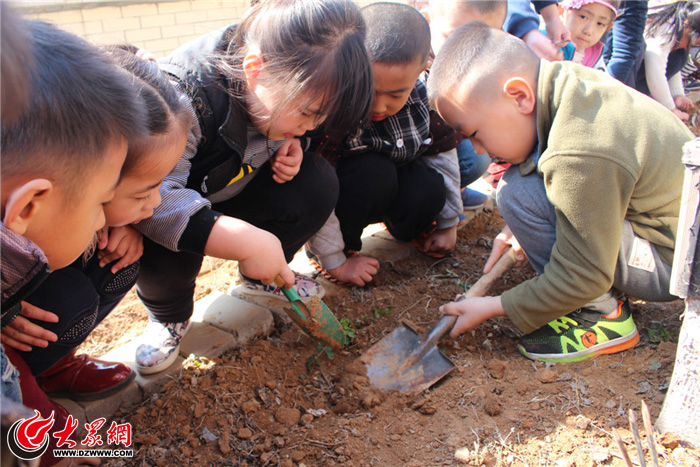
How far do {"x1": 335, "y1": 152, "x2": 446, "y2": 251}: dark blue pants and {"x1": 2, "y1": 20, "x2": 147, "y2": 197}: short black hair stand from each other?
1389 millimetres

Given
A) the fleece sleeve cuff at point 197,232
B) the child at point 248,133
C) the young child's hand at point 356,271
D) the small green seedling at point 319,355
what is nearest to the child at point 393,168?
the young child's hand at point 356,271

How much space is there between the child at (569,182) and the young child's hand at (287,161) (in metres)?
0.57

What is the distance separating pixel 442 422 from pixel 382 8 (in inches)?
66.1

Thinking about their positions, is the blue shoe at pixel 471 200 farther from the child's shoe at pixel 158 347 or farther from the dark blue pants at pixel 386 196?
the child's shoe at pixel 158 347

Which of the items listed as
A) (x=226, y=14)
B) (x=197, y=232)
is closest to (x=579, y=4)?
(x=197, y=232)

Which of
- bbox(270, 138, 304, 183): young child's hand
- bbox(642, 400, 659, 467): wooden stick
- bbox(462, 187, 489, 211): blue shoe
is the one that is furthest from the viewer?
bbox(462, 187, 489, 211): blue shoe

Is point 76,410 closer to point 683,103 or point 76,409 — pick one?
point 76,409

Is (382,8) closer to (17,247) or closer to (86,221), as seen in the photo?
(86,221)

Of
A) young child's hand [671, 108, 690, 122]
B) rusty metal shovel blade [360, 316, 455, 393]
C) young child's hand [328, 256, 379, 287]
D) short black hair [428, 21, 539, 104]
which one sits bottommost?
young child's hand [671, 108, 690, 122]

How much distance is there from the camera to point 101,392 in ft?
5.72

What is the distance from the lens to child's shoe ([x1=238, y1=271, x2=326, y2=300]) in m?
2.34

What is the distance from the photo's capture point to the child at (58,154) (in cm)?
98

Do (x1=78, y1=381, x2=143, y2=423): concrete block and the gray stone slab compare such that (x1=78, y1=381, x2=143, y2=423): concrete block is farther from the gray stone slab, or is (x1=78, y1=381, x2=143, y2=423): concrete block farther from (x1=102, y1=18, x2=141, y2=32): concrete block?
(x1=102, y1=18, x2=141, y2=32): concrete block

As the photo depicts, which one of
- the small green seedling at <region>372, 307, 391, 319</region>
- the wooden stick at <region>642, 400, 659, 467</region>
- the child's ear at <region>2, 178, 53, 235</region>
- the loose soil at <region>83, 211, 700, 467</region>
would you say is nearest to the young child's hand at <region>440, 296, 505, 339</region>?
the loose soil at <region>83, 211, 700, 467</region>
